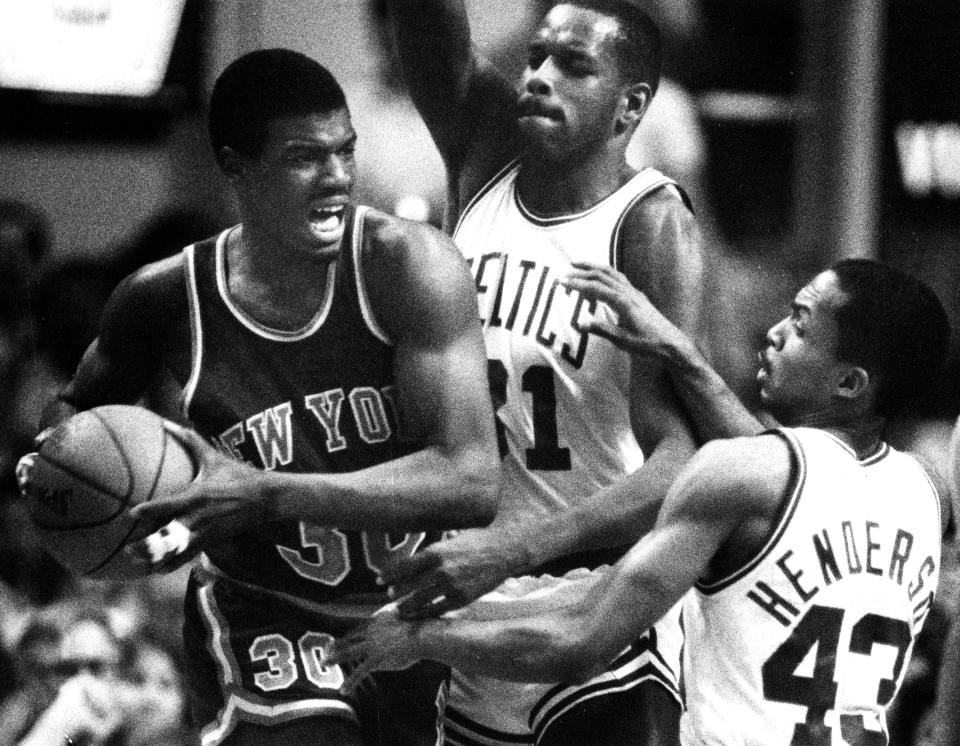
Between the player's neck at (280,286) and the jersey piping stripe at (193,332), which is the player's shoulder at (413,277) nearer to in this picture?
the player's neck at (280,286)

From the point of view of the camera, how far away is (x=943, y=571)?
156 inches

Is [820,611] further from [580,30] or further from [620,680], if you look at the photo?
[580,30]

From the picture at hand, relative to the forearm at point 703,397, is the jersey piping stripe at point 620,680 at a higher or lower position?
lower

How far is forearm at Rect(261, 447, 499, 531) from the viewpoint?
2.78 m

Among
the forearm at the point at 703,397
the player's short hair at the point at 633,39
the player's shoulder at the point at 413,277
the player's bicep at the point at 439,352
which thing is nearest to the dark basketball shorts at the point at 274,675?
the player's bicep at the point at 439,352

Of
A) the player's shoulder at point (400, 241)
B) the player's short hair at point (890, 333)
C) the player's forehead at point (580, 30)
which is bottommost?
the player's short hair at point (890, 333)

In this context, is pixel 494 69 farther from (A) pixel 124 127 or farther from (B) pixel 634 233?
(A) pixel 124 127

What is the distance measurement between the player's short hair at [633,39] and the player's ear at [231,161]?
66cm

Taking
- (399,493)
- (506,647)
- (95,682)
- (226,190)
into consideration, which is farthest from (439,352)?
(95,682)

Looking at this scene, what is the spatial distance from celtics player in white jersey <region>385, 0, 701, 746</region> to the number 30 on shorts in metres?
0.32

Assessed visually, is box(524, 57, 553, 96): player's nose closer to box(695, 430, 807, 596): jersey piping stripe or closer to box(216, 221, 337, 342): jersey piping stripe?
box(216, 221, 337, 342): jersey piping stripe

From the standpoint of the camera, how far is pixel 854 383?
2.85m

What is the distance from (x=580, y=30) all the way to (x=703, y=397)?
0.67 metres

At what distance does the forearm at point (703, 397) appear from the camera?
119 inches
